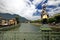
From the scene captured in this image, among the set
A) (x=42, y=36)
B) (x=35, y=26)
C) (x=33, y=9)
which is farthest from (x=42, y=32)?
(x=33, y=9)

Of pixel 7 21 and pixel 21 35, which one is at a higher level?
pixel 7 21

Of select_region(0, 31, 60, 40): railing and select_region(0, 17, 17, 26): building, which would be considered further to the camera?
select_region(0, 17, 17, 26): building

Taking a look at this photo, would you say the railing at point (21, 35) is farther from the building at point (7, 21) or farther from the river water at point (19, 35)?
the building at point (7, 21)

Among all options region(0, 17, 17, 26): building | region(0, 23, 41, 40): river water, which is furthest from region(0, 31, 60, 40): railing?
region(0, 17, 17, 26): building

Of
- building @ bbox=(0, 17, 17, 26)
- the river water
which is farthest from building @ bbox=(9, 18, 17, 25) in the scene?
the river water

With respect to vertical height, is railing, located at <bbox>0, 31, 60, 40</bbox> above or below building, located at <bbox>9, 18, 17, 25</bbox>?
below

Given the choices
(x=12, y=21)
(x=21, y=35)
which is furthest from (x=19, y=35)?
(x=12, y=21)

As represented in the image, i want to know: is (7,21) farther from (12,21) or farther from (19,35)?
(19,35)

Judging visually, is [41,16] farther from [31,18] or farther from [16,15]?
[16,15]

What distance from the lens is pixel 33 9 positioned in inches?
180

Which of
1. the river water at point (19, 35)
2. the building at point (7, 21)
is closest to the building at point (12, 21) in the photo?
the building at point (7, 21)

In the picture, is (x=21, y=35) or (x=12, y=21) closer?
(x=21, y=35)

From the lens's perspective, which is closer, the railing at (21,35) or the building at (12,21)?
the railing at (21,35)

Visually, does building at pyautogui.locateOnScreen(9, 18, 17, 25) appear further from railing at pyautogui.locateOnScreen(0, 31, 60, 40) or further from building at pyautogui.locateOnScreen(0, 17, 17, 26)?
railing at pyautogui.locateOnScreen(0, 31, 60, 40)
